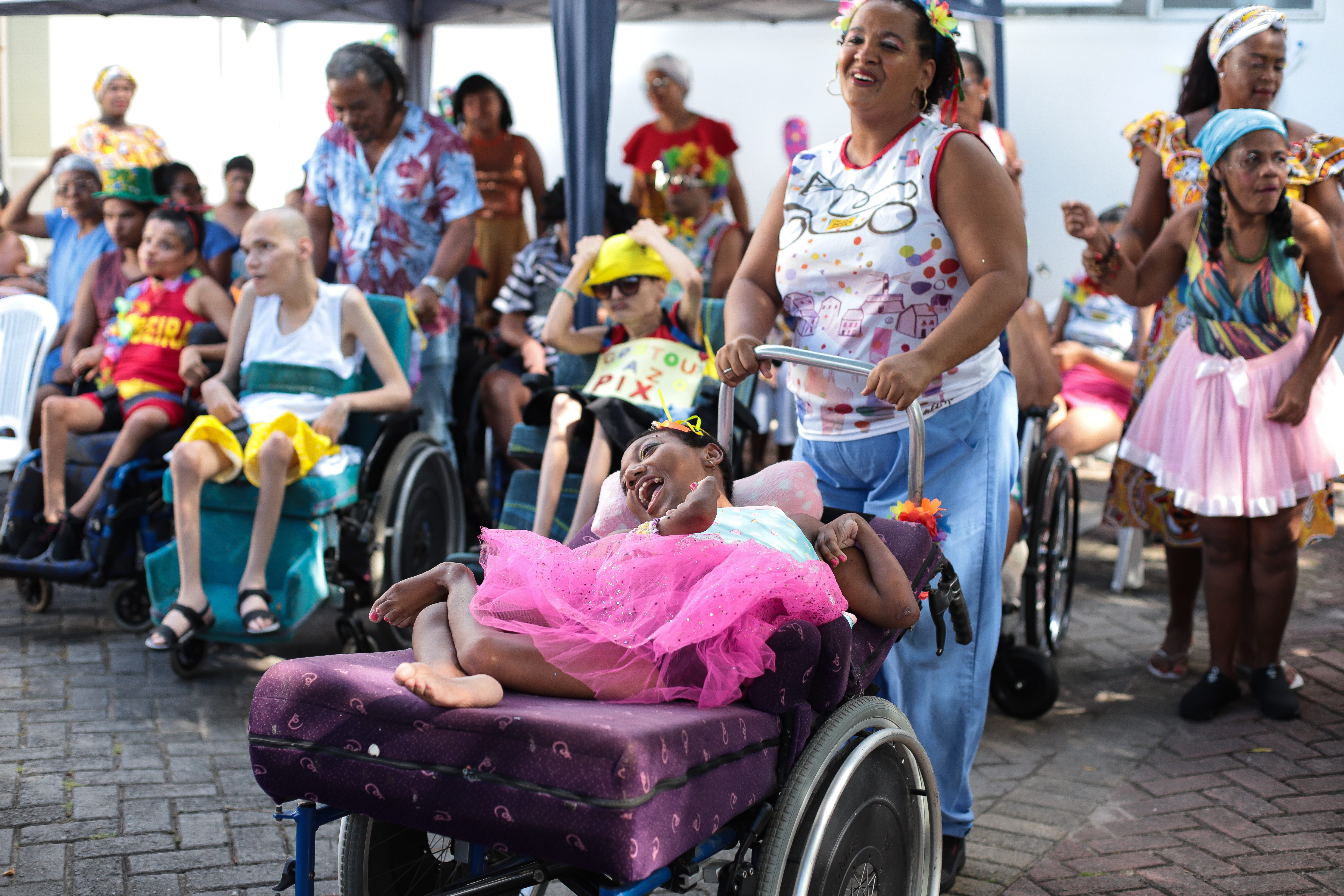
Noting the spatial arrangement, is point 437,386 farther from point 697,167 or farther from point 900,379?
point 900,379

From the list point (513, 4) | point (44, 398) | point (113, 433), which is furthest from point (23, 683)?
point (513, 4)

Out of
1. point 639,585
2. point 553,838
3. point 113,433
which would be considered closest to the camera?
point 553,838

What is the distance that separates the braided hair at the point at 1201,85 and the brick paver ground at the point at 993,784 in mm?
2231

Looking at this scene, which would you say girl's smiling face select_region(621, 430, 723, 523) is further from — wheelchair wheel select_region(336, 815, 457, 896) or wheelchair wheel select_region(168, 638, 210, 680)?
wheelchair wheel select_region(168, 638, 210, 680)

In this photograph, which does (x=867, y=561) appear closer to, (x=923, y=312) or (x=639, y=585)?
(x=639, y=585)

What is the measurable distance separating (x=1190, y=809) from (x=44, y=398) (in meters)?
4.98

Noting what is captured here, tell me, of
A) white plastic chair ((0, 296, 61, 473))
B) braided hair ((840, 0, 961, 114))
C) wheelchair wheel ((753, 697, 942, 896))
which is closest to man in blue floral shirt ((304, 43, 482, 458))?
white plastic chair ((0, 296, 61, 473))

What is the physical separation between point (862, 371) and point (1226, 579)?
2.44m

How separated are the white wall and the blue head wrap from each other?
5231 millimetres

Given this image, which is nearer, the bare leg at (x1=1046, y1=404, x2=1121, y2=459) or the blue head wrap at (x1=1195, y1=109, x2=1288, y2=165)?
the blue head wrap at (x1=1195, y1=109, x2=1288, y2=165)

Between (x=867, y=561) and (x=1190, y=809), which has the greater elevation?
(x=867, y=561)

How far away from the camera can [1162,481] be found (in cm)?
423

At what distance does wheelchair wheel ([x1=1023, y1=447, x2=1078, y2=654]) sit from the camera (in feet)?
14.4

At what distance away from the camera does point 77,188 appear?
21.0 feet
